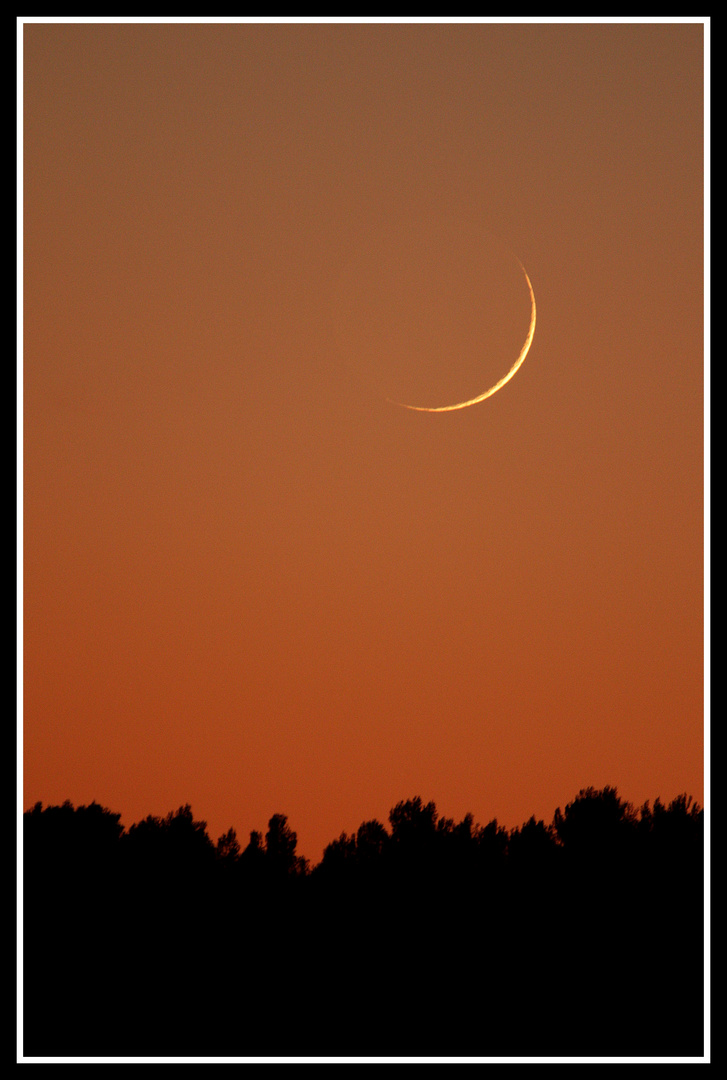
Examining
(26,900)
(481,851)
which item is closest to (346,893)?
(481,851)

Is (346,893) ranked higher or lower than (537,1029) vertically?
higher

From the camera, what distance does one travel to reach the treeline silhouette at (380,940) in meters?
21.2

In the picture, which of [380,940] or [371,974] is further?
[380,940]

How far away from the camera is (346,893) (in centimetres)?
2680

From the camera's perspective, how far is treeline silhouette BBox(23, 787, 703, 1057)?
2123 cm

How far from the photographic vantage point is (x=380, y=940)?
2459 centimetres

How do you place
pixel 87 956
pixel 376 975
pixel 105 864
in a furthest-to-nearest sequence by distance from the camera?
pixel 105 864
pixel 87 956
pixel 376 975

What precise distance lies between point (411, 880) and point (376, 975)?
3.86m

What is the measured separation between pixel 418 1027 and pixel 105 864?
10865 mm

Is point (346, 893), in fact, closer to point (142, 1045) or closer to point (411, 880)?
point (411, 880)

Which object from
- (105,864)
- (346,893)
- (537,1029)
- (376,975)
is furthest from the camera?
(105,864)

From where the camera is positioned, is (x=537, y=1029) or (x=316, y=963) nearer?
(x=537, y=1029)

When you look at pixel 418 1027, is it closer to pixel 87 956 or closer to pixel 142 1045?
pixel 142 1045

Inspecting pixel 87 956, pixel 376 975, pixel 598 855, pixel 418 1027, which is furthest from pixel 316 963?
pixel 598 855
